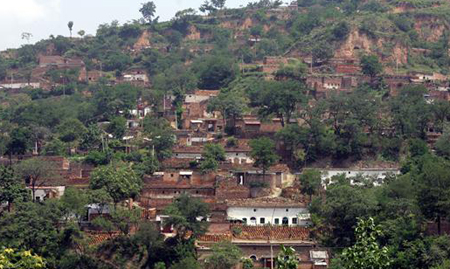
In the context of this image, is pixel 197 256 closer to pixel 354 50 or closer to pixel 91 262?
pixel 91 262

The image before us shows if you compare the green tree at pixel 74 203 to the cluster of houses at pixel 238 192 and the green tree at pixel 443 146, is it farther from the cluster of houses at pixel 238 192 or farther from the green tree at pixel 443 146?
the green tree at pixel 443 146

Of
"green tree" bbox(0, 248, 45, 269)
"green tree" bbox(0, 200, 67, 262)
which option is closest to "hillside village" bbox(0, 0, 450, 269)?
"green tree" bbox(0, 200, 67, 262)

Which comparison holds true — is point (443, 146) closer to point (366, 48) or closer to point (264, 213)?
point (264, 213)

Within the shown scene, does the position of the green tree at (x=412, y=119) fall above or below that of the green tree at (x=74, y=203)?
above

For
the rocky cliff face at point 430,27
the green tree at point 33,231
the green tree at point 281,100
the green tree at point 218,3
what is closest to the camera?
the green tree at point 33,231

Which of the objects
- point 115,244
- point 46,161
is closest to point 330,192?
point 115,244

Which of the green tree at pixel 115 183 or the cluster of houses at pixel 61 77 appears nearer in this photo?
the green tree at pixel 115 183

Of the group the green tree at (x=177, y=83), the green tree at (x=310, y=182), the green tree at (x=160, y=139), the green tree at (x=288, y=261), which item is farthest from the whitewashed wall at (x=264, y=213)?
the green tree at (x=288, y=261)
